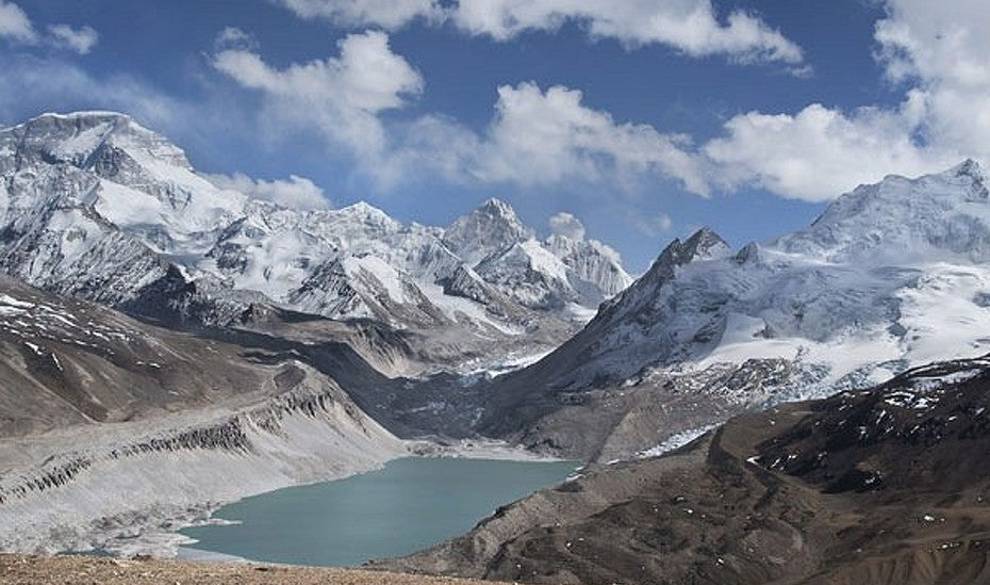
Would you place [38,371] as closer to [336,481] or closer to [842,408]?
[336,481]

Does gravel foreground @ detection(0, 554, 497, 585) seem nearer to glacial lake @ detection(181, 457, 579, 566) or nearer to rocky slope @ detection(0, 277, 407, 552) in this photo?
glacial lake @ detection(181, 457, 579, 566)

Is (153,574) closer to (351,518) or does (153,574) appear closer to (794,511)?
(794,511)

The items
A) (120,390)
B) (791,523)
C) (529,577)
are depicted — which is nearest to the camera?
(529,577)

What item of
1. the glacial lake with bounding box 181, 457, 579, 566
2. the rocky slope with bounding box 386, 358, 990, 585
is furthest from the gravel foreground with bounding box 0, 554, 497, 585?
the glacial lake with bounding box 181, 457, 579, 566

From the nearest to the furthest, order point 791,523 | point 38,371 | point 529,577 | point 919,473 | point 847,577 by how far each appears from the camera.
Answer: point 847,577 < point 529,577 < point 791,523 < point 919,473 < point 38,371

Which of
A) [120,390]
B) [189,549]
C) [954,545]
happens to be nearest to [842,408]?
[954,545]

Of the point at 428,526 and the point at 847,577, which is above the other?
the point at 847,577
